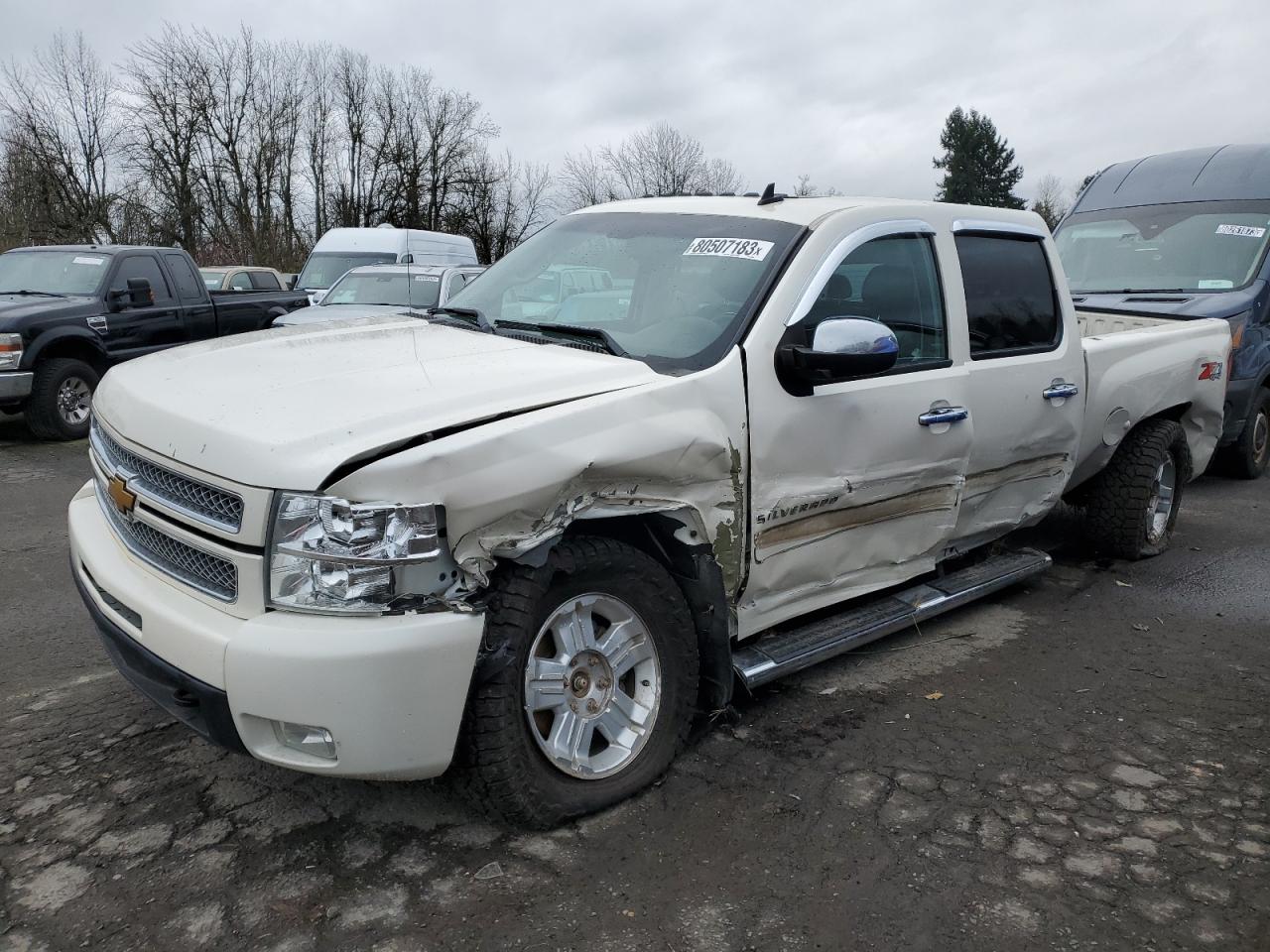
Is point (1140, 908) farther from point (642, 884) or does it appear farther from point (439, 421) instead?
point (439, 421)

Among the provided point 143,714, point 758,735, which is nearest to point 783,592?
point 758,735

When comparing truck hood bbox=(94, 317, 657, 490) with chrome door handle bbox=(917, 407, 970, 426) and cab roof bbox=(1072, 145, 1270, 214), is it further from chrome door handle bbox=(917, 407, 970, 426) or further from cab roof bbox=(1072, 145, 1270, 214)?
cab roof bbox=(1072, 145, 1270, 214)

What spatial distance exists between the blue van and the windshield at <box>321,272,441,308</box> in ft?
22.2

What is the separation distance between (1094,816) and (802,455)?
142cm

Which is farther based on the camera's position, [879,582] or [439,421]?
[879,582]

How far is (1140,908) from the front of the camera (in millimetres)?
2695

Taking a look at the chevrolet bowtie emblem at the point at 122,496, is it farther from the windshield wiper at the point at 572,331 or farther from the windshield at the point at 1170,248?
the windshield at the point at 1170,248

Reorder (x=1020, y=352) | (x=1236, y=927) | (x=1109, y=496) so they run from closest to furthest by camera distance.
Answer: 1. (x=1236, y=927)
2. (x=1020, y=352)
3. (x=1109, y=496)

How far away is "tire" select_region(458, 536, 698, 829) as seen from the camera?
107 inches

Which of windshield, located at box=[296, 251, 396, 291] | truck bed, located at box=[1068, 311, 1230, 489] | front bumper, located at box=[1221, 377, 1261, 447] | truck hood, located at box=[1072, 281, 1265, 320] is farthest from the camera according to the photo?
windshield, located at box=[296, 251, 396, 291]

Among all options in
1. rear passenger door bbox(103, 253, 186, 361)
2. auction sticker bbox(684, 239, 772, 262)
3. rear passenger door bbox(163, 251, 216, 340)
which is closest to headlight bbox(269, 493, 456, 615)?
auction sticker bbox(684, 239, 772, 262)

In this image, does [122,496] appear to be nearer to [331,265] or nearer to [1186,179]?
[1186,179]

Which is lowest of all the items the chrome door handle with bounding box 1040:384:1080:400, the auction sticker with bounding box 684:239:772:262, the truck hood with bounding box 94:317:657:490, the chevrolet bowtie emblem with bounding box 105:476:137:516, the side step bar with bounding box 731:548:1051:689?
the side step bar with bounding box 731:548:1051:689

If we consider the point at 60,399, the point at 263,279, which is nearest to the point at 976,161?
A: the point at 263,279
